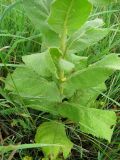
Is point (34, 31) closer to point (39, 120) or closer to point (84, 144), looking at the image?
point (39, 120)

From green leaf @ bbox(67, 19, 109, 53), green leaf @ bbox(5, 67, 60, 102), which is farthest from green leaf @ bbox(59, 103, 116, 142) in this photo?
green leaf @ bbox(67, 19, 109, 53)

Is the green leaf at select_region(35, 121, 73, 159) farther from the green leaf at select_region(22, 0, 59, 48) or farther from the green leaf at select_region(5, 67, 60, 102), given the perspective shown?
the green leaf at select_region(22, 0, 59, 48)

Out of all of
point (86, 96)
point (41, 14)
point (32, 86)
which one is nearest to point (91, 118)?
point (86, 96)

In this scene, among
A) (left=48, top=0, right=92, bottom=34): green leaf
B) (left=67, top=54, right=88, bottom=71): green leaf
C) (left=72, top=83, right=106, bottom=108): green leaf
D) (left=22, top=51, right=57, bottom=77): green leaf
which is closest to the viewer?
(left=48, top=0, right=92, bottom=34): green leaf

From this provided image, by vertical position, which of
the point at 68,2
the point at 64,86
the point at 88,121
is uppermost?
the point at 68,2

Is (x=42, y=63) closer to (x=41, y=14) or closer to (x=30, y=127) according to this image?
(x=41, y=14)

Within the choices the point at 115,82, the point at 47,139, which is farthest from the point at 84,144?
the point at 115,82
